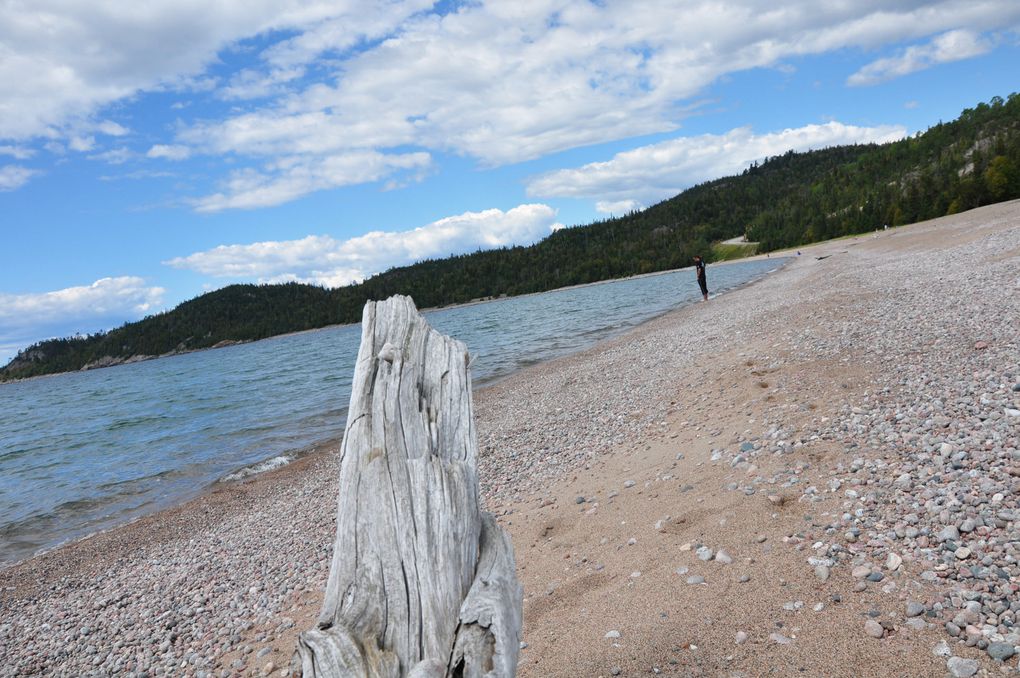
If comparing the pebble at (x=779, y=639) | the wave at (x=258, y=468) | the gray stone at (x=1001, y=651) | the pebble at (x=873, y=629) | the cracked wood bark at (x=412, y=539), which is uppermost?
the cracked wood bark at (x=412, y=539)

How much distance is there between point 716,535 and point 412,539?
3.48 meters

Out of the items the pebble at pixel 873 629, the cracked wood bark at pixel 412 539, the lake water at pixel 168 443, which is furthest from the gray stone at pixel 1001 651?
the lake water at pixel 168 443

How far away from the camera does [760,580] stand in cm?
488

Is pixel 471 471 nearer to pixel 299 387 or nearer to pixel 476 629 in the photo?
pixel 476 629

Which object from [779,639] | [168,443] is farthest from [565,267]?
[779,639]

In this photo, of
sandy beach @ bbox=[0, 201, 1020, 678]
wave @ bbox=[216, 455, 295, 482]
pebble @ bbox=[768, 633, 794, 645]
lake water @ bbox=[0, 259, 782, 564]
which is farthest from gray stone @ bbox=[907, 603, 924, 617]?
wave @ bbox=[216, 455, 295, 482]

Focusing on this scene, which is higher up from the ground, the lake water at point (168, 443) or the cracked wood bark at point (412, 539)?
the cracked wood bark at point (412, 539)

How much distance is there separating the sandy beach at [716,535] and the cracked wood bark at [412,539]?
1759 millimetres

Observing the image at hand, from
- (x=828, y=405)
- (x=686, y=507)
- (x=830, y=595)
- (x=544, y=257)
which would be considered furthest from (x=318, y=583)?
(x=544, y=257)

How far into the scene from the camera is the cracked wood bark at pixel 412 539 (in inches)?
122

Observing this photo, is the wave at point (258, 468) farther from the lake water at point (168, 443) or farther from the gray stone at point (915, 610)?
the gray stone at point (915, 610)

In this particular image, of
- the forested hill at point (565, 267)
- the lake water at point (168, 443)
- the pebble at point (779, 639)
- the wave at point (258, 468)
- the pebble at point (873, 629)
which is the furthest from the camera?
the forested hill at point (565, 267)

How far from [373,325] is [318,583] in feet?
17.8

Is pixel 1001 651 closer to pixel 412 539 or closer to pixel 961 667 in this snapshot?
pixel 961 667
